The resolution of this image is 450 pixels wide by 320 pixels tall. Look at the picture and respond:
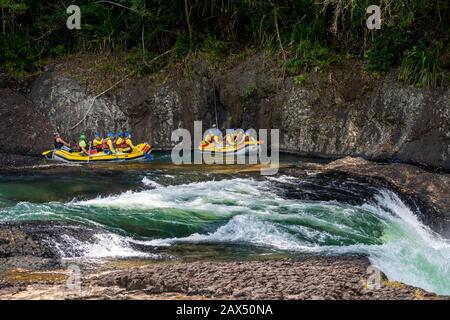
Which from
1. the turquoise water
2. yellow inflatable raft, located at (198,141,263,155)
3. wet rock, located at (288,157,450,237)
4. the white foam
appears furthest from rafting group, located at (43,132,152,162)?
wet rock, located at (288,157,450,237)

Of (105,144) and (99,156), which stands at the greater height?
(105,144)

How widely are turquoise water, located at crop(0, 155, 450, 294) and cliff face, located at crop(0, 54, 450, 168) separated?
4393mm

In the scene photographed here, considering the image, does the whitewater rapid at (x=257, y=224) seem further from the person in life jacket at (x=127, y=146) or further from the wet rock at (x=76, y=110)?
the wet rock at (x=76, y=110)

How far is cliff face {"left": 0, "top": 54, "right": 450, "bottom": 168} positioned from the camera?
1532 centimetres

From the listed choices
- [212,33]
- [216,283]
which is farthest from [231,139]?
[216,283]

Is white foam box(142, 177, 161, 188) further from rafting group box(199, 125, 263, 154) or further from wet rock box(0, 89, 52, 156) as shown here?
wet rock box(0, 89, 52, 156)

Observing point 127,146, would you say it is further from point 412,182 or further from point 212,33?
point 412,182

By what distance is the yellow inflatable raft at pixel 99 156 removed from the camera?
643 inches

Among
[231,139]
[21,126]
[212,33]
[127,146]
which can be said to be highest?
[212,33]

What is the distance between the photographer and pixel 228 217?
31.1 feet

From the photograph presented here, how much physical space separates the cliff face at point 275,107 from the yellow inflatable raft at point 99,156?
2636mm

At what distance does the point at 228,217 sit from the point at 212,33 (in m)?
12.6

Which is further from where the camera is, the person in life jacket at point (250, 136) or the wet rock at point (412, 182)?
the person in life jacket at point (250, 136)

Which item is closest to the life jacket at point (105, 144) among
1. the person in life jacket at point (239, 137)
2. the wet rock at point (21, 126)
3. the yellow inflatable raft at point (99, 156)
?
the yellow inflatable raft at point (99, 156)
